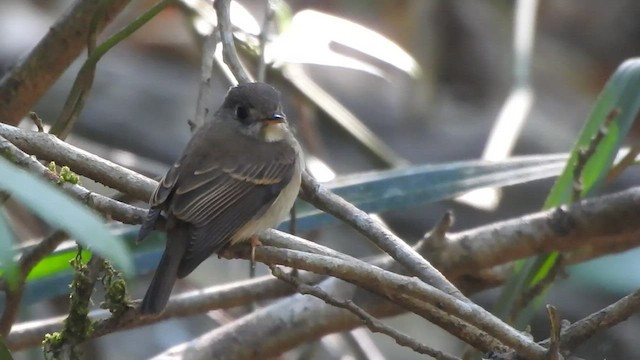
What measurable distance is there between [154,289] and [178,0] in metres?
1.53

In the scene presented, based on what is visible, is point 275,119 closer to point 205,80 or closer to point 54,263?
point 205,80

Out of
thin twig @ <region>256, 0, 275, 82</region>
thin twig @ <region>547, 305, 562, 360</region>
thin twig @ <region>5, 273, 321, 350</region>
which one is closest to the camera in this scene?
thin twig @ <region>547, 305, 562, 360</region>

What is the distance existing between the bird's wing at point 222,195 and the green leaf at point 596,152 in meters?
0.77

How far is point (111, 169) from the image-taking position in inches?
108

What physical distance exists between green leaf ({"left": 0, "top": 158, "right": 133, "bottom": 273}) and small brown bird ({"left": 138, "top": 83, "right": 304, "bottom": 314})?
137 centimetres

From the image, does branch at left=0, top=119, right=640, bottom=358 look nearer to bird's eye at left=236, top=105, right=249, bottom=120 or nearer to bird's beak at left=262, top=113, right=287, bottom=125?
bird's beak at left=262, top=113, right=287, bottom=125

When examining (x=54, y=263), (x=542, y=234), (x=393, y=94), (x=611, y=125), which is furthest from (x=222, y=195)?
(x=393, y=94)

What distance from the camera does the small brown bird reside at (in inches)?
119

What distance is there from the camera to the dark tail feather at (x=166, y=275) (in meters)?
2.79

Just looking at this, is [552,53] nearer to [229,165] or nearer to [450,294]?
[229,165]

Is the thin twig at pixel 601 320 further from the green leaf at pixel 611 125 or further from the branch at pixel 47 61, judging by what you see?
the branch at pixel 47 61

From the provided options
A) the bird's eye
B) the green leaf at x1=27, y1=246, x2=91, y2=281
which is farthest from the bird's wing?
the green leaf at x1=27, y1=246, x2=91, y2=281

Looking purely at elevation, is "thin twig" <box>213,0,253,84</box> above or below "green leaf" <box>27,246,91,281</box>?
above


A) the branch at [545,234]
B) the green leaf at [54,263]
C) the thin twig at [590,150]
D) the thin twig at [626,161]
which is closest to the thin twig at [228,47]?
the green leaf at [54,263]
